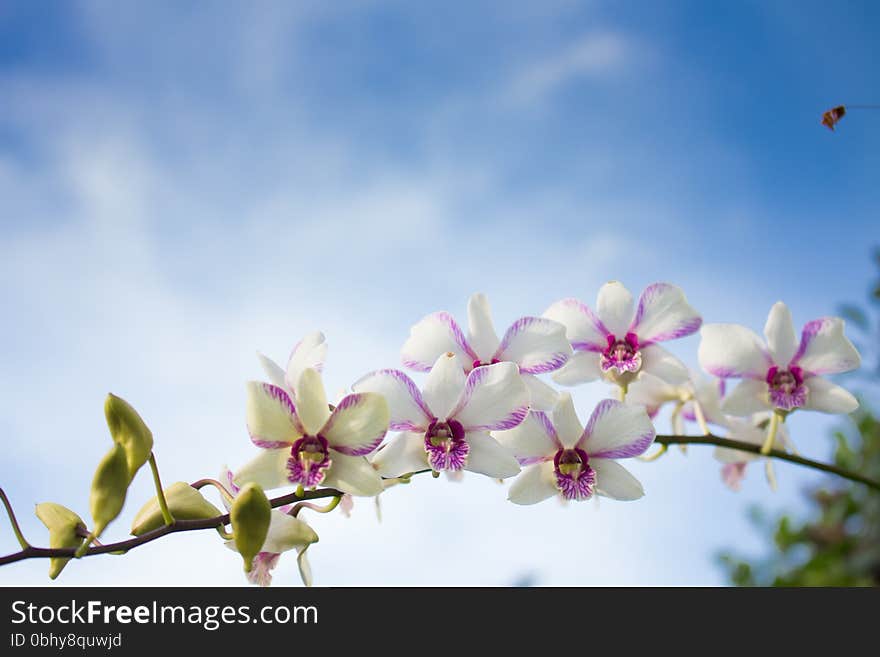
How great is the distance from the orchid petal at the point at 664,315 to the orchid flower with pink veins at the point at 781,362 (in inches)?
1.0

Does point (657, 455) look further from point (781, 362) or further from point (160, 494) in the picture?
point (160, 494)

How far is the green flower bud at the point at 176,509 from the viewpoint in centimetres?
78

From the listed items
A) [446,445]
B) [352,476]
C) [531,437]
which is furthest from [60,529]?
[531,437]

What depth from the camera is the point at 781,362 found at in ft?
3.43

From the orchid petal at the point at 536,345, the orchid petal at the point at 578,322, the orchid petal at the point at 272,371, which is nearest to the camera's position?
the orchid petal at the point at 272,371

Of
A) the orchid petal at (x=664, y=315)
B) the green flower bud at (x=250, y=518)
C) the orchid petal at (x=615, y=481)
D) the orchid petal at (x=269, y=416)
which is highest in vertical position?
the orchid petal at (x=664, y=315)

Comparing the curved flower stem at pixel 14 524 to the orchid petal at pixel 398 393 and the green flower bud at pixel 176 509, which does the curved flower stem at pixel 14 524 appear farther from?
the orchid petal at pixel 398 393

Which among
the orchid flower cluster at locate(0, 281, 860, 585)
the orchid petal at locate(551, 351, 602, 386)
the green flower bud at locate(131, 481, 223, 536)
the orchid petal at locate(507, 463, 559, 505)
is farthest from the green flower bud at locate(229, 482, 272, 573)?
the orchid petal at locate(551, 351, 602, 386)

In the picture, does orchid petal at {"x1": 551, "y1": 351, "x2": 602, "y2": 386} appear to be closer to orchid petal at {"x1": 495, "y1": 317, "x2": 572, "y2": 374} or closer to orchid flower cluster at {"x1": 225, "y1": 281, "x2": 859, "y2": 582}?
orchid flower cluster at {"x1": 225, "y1": 281, "x2": 859, "y2": 582}

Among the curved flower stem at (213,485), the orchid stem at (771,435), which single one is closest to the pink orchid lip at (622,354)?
the orchid stem at (771,435)

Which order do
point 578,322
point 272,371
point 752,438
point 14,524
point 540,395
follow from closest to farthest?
point 14,524 < point 272,371 < point 540,395 < point 578,322 < point 752,438

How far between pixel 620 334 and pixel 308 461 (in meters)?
0.46
